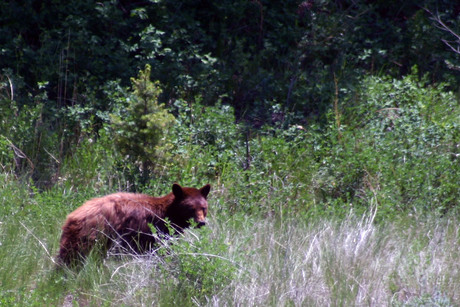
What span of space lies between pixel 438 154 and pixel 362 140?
3.63 feet

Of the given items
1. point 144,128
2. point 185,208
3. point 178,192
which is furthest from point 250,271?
point 144,128

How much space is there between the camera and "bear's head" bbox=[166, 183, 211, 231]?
698 cm

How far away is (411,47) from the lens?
1248cm

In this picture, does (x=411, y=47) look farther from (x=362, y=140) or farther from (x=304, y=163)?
(x=304, y=163)

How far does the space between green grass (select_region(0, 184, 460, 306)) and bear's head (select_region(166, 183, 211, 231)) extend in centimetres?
27

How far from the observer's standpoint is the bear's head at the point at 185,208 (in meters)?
6.98

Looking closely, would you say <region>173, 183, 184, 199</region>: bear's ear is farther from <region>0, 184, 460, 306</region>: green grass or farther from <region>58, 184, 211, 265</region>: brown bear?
<region>0, 184, 460, 306</region>: green grass

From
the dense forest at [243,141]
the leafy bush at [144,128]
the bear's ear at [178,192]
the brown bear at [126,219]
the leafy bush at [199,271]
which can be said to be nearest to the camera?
the leafy bush at [199,271]

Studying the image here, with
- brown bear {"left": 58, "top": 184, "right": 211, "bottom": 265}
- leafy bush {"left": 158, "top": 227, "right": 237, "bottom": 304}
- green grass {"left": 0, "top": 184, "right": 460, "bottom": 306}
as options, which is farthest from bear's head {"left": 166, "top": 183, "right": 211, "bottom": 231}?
leafy bush {"left": 158, "top": 227, "right": 237, "bottom": 304}

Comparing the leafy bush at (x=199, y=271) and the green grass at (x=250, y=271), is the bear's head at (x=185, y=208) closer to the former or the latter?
the green grass at (x=250, y=271)

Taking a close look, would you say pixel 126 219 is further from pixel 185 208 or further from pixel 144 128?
pixel 144 128

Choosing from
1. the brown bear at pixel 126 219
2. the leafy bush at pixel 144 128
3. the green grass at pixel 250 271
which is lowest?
the green grass at pixel 250 271

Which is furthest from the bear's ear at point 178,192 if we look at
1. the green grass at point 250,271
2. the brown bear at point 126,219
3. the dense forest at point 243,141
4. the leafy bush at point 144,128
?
the leafy bush at point 144,128

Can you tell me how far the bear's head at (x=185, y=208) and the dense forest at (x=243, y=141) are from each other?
1.02ft
